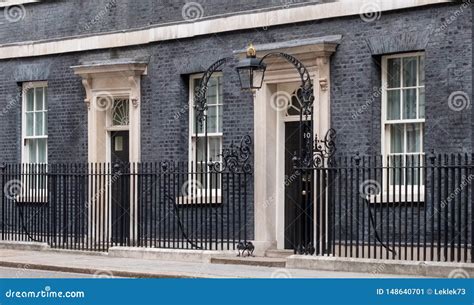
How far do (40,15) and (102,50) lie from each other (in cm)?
213

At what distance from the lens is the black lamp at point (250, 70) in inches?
850

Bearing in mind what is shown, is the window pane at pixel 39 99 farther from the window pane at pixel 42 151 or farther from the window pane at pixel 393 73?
the window pane at pixel 393 73

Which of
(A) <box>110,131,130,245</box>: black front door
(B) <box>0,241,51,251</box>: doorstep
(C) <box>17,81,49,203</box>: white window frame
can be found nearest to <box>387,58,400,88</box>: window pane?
(A) <box>110,131,130,245</box>: black front door

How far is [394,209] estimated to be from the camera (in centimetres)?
1945

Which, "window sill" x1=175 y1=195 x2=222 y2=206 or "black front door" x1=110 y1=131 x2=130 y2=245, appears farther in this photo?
"black front door" x1=110 y1=131 x2=130 y2=245

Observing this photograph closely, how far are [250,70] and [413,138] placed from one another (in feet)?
10.0

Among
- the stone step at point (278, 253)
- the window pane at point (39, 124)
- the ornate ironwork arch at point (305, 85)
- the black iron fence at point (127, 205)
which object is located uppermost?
the ornate ironwork arch at point (305, 85)

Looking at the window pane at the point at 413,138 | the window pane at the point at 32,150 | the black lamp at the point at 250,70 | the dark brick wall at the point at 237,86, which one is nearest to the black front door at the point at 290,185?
the dark brick wall at the point at 237,86

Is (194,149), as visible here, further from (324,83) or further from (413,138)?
(413,138)

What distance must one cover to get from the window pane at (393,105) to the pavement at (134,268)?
306cm

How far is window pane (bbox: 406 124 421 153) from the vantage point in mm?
20406

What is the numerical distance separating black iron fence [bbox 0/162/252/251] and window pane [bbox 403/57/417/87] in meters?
3.42

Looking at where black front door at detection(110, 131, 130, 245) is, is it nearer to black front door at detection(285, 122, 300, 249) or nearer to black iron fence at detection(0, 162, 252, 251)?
black iron fence at detection(0, 162, 252, 251)

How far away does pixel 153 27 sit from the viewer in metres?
24.7
